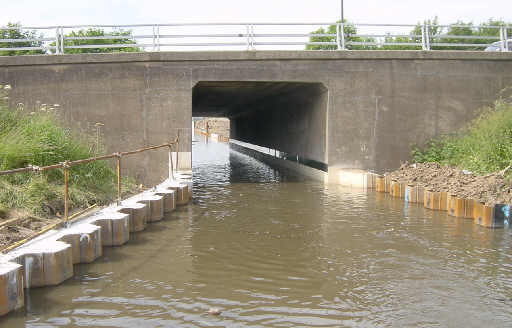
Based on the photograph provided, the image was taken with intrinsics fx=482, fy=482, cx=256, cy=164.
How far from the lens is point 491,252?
26.9 feet

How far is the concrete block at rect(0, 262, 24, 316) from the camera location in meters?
5.29

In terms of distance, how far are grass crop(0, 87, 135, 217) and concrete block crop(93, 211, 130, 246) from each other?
139 centimetres

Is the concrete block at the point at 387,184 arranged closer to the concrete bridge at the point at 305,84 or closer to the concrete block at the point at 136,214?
the concrete bridge at the point at 305,84

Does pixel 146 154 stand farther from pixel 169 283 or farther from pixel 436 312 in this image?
pixel 436 312

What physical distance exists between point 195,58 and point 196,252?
33.1ft

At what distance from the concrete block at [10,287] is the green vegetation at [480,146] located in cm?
1211

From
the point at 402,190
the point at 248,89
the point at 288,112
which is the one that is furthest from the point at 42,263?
the point at 288,112

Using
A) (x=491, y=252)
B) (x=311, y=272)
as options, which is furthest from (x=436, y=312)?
(x=491, y=252)

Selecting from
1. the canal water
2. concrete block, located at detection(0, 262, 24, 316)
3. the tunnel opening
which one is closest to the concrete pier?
concrete block, located at detection(0, 262, 24, 316)

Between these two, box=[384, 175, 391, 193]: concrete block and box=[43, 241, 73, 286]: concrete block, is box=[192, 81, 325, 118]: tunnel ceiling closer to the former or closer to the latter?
box=[384, 175, 391, 193]: concrete block

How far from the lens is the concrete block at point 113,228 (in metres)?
8.44

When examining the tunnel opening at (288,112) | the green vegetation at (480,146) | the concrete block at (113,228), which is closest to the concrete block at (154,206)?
Answer: the concrete block at (113,228)

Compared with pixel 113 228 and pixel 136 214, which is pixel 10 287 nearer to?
pixel 113 228

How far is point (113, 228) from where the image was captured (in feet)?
27.9
